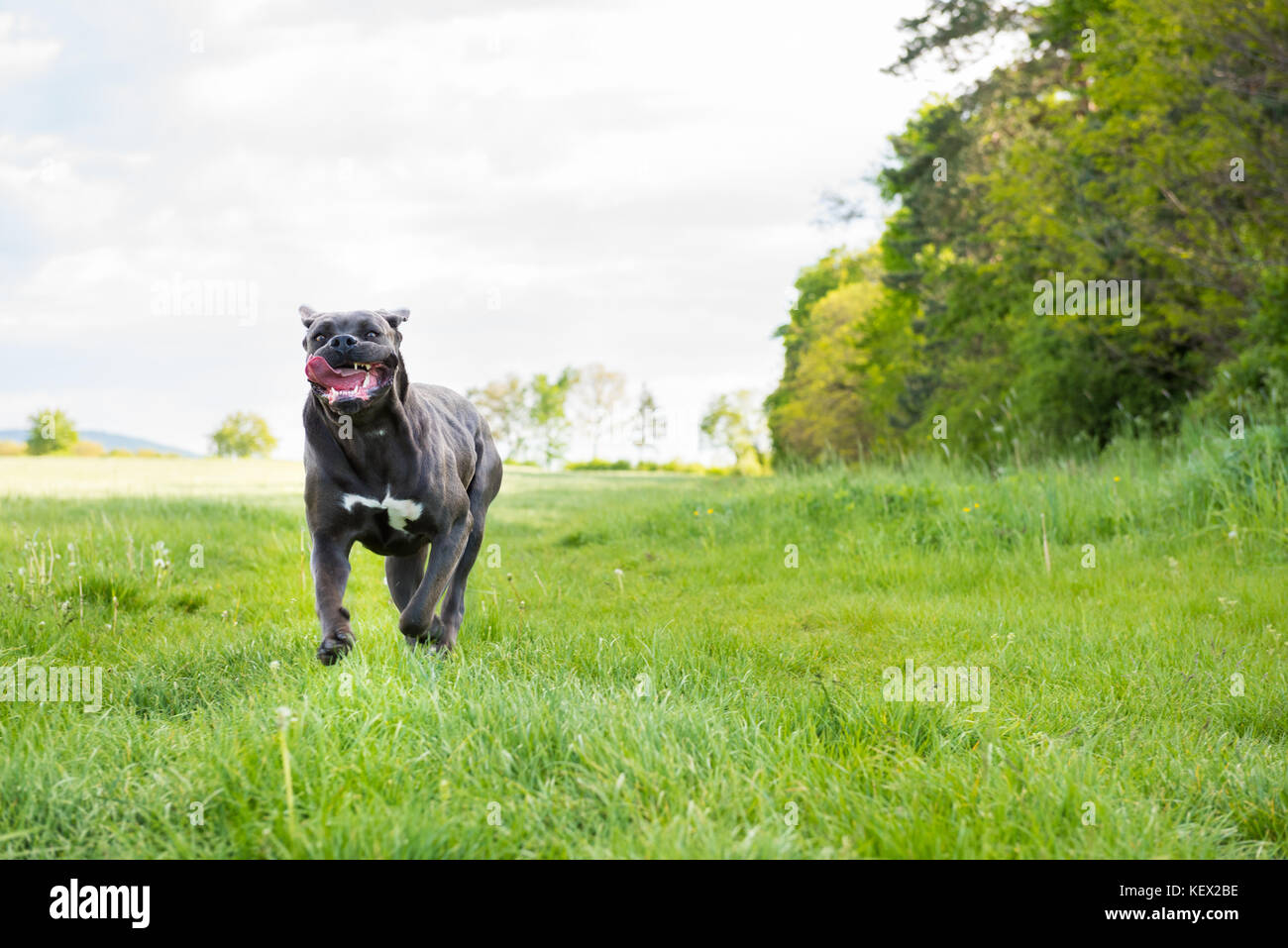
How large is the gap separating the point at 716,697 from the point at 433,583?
164 centimetres

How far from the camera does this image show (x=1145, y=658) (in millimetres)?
4910

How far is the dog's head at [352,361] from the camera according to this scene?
4223 mm

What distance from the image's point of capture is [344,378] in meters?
4.28

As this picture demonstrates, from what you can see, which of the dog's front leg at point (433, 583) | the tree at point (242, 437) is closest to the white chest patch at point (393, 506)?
the dog's front leg at point (433, 583)

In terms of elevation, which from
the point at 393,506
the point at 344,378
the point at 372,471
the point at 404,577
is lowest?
the point at 404,577

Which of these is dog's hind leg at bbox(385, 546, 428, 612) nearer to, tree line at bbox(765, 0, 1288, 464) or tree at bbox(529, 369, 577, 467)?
tree line at bbox(765, 0, 1288, 464)

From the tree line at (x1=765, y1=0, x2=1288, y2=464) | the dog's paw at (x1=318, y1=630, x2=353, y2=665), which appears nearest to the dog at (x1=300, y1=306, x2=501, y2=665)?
the dog's paw at (x1=318, y1=630, x2=353, y2=665)

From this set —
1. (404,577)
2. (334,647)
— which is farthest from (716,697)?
(404,577)

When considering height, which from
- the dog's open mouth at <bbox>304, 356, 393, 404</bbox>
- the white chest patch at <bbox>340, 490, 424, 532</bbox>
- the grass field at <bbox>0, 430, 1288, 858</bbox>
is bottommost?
the grass field at <bbox>0, 430, 1288, 858</bbox>

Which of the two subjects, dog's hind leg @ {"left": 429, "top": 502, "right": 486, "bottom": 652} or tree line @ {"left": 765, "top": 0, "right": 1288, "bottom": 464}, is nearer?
dog's hind leg @ {"left": 429, "top": 502, "right": 486, "bottom": 652}

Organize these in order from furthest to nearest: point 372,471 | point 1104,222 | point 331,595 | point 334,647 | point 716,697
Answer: point 1104,222
point 372,471
point 331,595
point 334,647
point 716,697

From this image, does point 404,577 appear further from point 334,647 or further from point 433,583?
point 334,647

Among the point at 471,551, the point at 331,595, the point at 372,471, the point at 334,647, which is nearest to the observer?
the point at 334,647

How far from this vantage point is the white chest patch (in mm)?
4613
